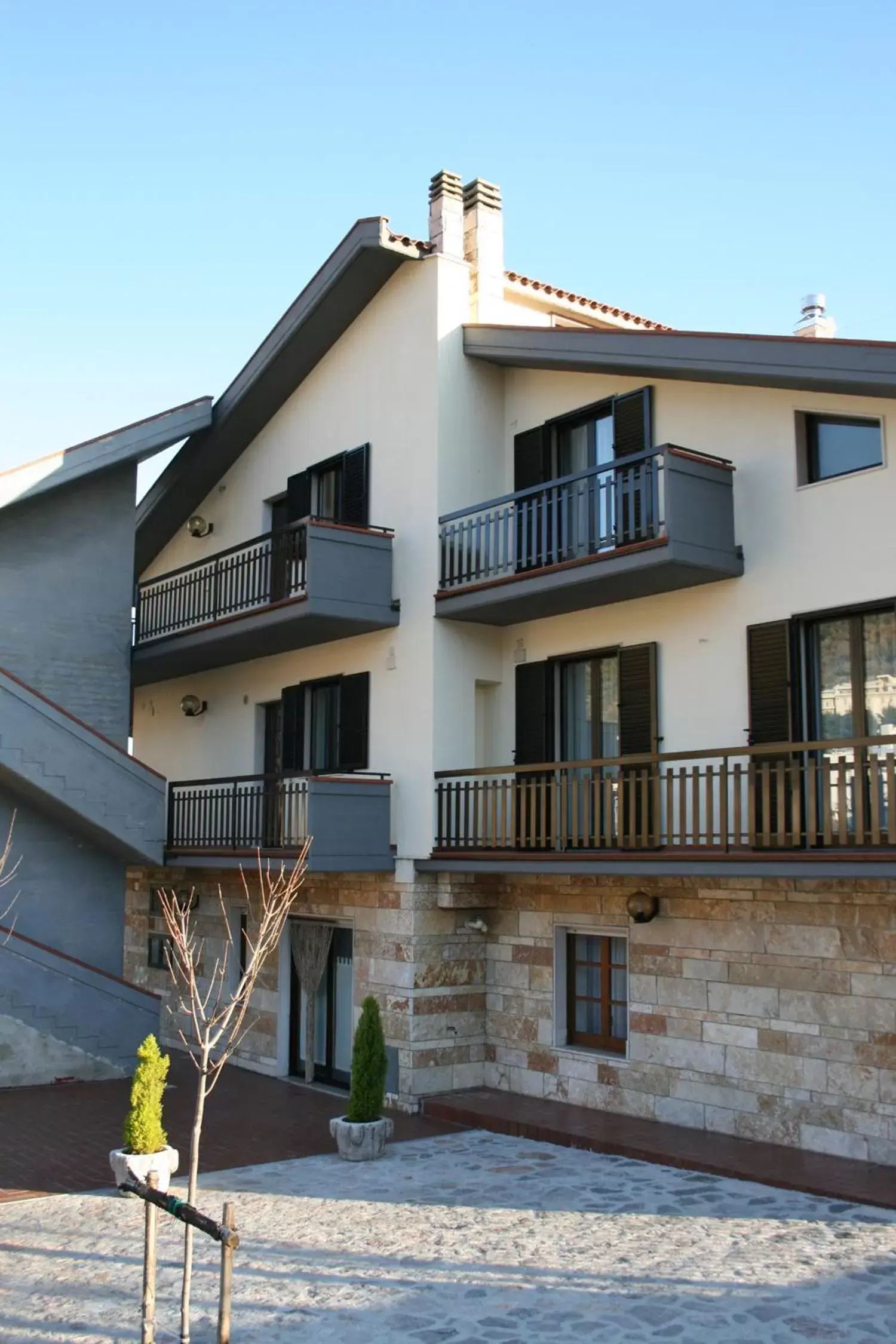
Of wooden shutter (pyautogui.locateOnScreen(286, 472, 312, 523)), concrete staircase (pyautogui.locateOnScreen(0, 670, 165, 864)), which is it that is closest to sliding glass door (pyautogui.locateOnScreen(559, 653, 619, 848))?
wooden shutter (pyautogui.locateOnScreen(286, 472, 312, 523))

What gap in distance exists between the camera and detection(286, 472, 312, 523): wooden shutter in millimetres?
19391

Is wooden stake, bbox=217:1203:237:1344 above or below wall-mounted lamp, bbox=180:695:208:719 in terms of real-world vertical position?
below

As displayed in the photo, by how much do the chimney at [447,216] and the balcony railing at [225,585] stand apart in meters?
4.29

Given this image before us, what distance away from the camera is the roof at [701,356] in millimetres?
11992

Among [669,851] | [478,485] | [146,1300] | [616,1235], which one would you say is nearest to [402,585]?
[478,485]

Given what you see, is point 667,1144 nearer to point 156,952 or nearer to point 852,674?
point 852,674

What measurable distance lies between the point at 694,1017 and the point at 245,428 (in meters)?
12.2

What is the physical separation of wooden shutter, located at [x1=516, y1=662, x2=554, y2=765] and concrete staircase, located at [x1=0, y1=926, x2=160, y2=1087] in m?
6.32

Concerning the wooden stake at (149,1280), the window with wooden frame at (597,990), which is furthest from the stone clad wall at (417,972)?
the wooden stake at (149,1280)

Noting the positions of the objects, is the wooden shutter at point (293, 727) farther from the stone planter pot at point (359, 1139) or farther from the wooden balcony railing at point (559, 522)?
the stone planter pot at point (359, 1139)

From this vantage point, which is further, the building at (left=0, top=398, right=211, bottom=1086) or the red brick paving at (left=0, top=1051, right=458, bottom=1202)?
the building at (left=0, top=398, right=211, bottom=1086)

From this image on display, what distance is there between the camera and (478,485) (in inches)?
667

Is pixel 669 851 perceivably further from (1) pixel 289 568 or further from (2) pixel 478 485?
(1) pixel 289 568

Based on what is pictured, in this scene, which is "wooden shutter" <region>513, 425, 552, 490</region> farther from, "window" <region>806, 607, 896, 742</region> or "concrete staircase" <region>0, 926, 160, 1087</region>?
"concrete staircase" <region>0, 926, 160, 1087</region>
